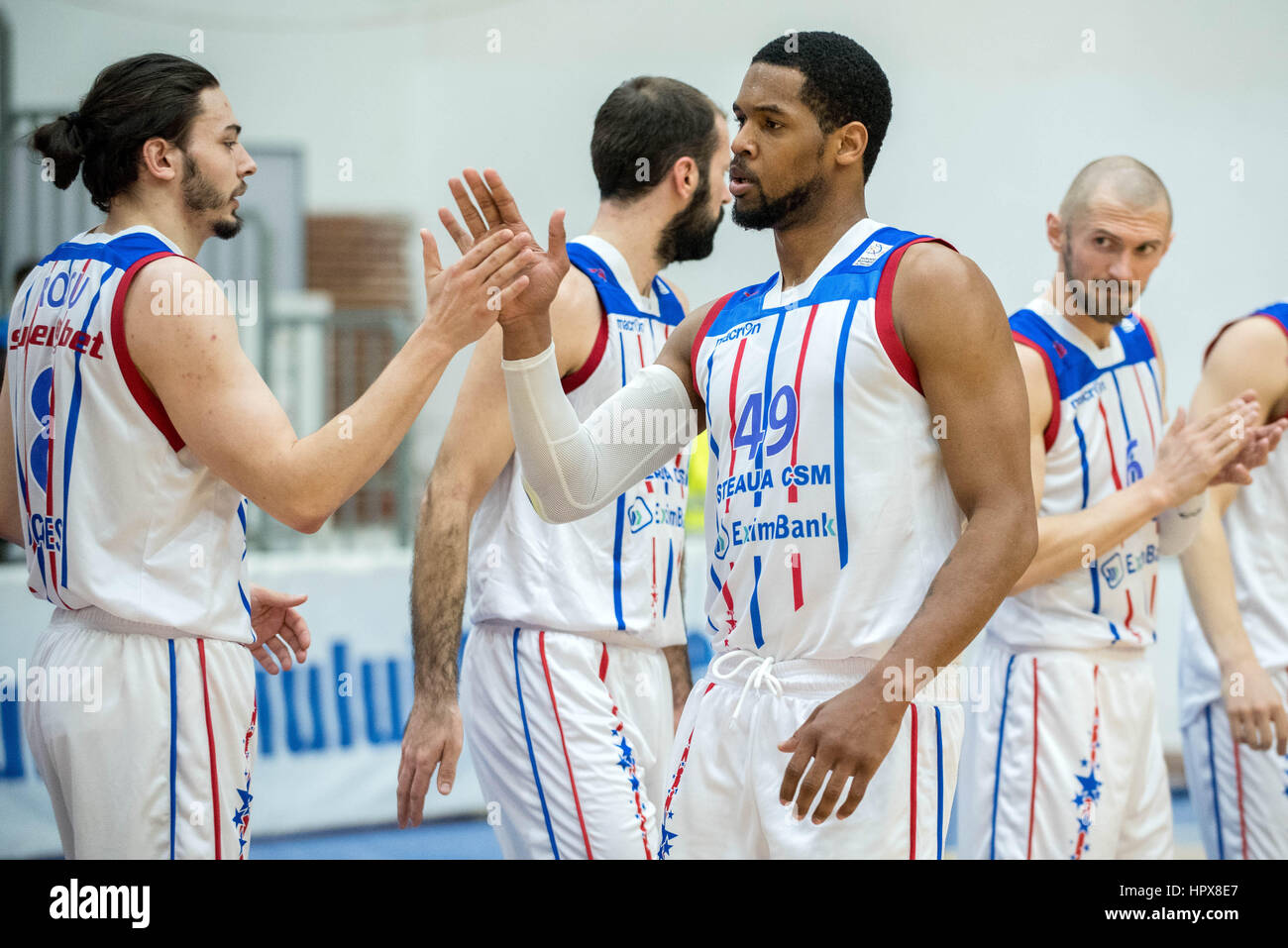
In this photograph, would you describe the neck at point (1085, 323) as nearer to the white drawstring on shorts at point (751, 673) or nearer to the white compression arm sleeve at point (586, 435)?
the white compression arm sleeve at point (586, 435)

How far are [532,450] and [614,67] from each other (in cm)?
594

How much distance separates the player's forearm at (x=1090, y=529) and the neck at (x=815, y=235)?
38.6 inches

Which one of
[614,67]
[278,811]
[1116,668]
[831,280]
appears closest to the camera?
[831,280]

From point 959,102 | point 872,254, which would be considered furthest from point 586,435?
point 959,102

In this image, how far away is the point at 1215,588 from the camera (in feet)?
10.5

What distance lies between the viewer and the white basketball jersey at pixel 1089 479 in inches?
116

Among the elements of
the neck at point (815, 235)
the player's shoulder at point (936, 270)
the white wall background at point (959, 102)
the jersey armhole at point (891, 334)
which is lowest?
the jersey armhole at point (891, 334)

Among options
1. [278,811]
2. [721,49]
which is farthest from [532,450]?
[721,49]

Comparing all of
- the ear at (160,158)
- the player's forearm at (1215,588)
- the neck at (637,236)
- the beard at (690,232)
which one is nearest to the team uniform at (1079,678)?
the player's forearm at (1215,588)

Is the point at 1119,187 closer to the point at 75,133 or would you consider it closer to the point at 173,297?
the point at 173,297

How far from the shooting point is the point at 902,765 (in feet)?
6.19

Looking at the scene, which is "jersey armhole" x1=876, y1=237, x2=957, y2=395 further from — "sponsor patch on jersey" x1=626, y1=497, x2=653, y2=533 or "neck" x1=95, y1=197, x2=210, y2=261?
"neck" x1=95, y1=197, x2=210, y2=261

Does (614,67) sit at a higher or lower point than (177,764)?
higher
